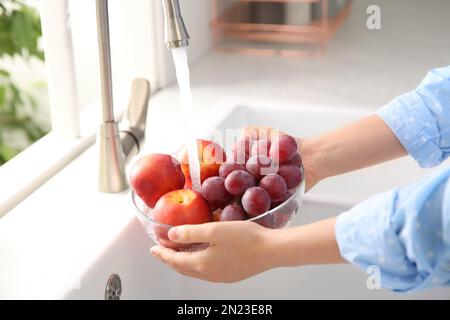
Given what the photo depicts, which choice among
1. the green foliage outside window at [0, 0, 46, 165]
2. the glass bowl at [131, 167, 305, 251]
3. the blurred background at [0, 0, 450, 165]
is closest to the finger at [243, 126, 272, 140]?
the glass bowl at [131, 167, 305, 251]

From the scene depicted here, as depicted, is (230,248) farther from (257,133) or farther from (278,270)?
(278,270)

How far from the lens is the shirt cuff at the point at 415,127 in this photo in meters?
0.91

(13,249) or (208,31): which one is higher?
(208,31)

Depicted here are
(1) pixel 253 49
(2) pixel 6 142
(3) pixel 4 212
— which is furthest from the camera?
(2) pixel 6 142

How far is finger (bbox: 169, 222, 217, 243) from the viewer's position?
0.75 metres

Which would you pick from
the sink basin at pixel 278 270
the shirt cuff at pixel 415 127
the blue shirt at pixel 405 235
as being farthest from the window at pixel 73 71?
the blue shirt at pixel 405 235

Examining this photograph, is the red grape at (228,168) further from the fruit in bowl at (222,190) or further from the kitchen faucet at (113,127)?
the kitchen faucet at (113,127)

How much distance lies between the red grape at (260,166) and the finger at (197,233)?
0.11 m

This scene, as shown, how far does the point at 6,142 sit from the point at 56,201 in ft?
2.93

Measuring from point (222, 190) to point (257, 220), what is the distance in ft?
0.17

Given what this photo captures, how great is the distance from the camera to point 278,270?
A: 1.13 metres

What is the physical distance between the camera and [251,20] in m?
1.69
